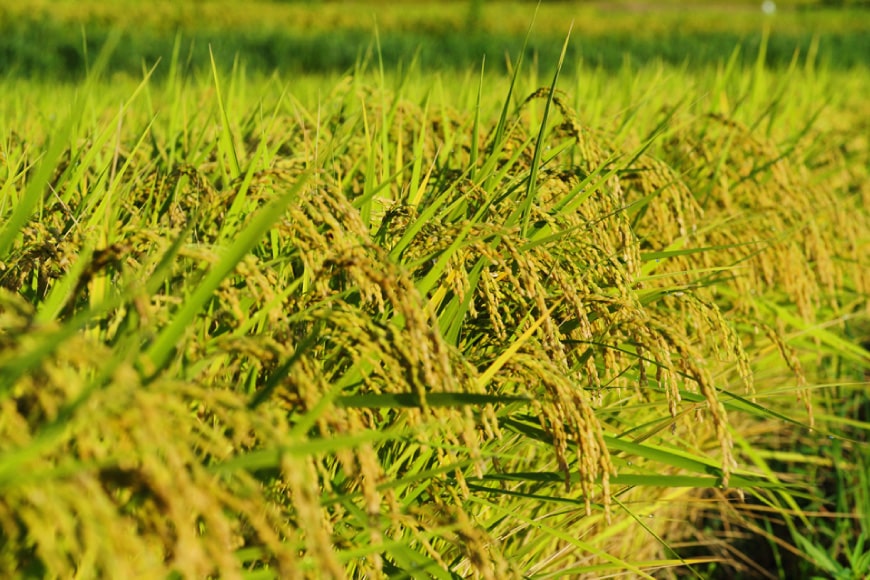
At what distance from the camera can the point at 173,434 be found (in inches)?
31.6

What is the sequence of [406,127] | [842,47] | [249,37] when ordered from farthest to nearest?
1. [842,47]
2. [249,37]
3. [406,127]

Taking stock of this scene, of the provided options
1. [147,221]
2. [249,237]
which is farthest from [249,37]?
[249,237]

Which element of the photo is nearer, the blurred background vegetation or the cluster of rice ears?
the cluster of rice ears

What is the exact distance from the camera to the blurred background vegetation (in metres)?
11.8

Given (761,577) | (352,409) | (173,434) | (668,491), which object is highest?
(173,434)

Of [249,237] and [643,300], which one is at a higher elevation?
[249,237]

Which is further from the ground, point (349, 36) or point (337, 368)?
point (337, 368)

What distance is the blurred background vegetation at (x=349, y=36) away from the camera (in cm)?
1178

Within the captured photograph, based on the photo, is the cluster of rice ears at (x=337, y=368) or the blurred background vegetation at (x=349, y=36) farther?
the blurred background vegetation at (x=349, y=36)

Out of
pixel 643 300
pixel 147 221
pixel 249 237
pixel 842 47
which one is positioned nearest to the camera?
pixel 249 237

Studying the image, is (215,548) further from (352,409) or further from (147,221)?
(147,221)

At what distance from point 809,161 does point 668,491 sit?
1.67m

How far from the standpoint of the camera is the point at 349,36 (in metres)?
14.9

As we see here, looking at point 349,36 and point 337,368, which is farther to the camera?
point 349,36
